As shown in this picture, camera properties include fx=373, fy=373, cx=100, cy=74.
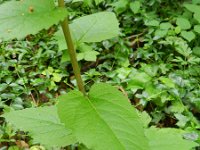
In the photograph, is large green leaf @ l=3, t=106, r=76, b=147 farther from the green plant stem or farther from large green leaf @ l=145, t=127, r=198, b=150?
large green leaf @ l=145, t=127, r=198, b=150

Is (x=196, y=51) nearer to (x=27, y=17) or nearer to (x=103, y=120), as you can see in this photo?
(x=103, y=120)

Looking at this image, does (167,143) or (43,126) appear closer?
(43,126)

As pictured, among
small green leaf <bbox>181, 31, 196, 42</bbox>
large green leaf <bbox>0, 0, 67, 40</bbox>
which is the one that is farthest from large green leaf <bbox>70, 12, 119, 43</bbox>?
small green leaf <bbox>181, 31, 196, 42</bbox>

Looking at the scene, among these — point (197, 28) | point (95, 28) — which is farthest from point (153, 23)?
point (95, 28)

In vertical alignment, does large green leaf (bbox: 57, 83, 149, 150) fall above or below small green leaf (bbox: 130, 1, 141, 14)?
below

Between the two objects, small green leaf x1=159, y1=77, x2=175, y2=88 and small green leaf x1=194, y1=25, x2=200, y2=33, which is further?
small green leaf x1=194, y1=25, x2=200, y2=33

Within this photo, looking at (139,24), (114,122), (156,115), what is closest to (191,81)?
(156,115)
